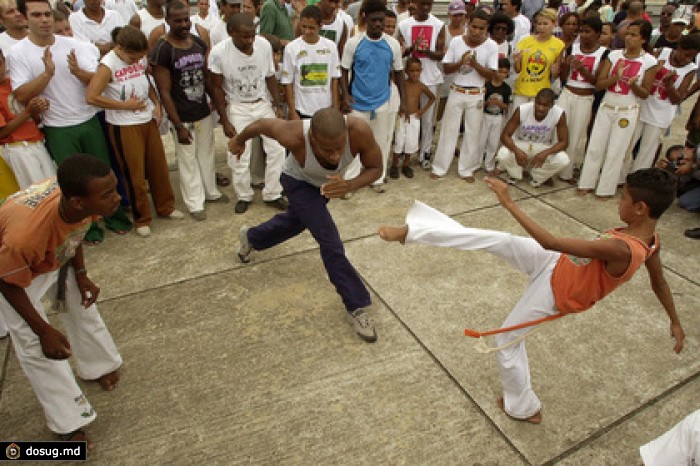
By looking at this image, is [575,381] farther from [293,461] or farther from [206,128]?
[206,128]

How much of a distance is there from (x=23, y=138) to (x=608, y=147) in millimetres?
5894

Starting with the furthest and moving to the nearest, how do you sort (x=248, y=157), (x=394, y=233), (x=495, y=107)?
(x=495, y=107) < (x=248, y=157) < (x=394, y=233)

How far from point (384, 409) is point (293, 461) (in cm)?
61

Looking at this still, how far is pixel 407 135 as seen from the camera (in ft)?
19.0

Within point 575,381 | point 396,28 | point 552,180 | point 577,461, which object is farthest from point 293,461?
point 396,28

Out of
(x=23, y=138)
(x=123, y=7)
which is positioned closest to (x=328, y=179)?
(x=23, y=138)

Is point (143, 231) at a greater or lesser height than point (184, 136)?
lesser

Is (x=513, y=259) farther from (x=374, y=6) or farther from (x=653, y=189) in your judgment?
(x=374, y=6)

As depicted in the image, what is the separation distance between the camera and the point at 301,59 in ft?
16.1

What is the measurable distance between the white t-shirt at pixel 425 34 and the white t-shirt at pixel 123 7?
3.59 metres

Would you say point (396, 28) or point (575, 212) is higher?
point (396, 28)

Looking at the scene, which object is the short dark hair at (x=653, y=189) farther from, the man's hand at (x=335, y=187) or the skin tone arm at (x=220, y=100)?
the skin tone arm at (x=220, y=100)

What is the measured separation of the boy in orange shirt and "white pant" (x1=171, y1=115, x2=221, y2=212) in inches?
119

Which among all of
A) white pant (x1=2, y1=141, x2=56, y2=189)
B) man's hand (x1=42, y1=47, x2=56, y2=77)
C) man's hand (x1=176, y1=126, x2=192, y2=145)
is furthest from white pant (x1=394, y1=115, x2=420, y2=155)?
white pant (x1=2, y1=141, x2=56, y2=189)
